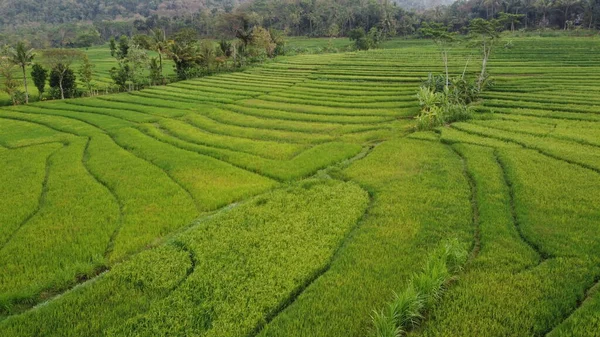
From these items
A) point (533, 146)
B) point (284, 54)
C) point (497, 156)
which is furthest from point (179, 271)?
point (284, 54)

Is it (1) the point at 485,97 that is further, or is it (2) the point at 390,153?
(1) the point at 485,97

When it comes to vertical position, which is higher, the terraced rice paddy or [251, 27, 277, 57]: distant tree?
[251, 27, 277, 57]: distant tree

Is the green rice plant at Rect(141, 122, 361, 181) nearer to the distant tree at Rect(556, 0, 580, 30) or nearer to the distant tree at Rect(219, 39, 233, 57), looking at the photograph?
the distant tree at Rect(219, 39, 233, 57)

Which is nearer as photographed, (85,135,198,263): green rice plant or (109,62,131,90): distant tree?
(85,135,198,263): green rice plant

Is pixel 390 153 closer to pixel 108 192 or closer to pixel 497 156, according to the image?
pixel 497 156

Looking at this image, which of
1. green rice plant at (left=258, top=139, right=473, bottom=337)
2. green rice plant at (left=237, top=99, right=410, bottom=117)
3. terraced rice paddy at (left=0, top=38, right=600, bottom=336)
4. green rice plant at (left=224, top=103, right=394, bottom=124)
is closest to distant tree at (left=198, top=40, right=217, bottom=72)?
green rice plant at (left=237, top=99, right=410, bottom=117)

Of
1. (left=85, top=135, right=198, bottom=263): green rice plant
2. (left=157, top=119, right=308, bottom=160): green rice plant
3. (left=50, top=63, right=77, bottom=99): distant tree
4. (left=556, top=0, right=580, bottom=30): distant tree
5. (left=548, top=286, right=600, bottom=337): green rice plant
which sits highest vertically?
(left=556, top=0, right=580, bottom=30): distant tree
